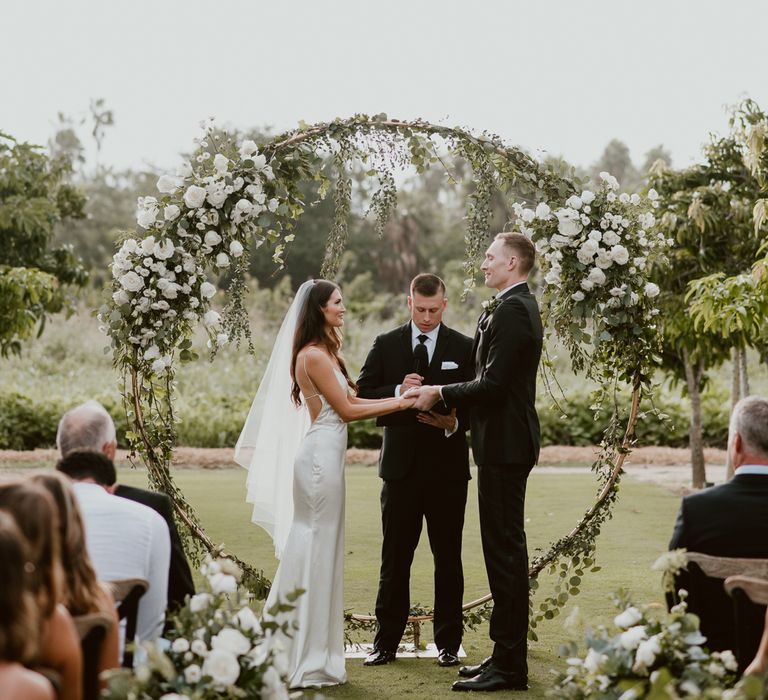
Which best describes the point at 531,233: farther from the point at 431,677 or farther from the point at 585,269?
the point at 431,677

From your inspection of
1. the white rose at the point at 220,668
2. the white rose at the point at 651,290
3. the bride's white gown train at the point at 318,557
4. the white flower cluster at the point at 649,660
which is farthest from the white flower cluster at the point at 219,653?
the white rose at the point at 651,290

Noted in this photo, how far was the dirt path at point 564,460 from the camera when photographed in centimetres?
1695

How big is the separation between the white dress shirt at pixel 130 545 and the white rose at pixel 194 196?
2.83 metres

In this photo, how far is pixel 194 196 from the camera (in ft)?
20.3

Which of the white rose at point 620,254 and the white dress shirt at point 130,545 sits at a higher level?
the white rose at point 620,254

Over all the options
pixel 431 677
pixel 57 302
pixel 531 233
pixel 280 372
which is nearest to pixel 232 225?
pixel 280 372

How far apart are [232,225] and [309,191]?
29.0 meters

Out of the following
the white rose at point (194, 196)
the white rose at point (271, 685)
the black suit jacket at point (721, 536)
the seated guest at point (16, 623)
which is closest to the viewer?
the seated guest at point (16, 623)

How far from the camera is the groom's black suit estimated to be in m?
5.68

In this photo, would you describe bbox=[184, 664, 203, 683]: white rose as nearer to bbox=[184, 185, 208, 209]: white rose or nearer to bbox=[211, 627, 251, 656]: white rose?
bbox=[211, 627, 251, 656]: white rose

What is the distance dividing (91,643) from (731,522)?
2.20 m

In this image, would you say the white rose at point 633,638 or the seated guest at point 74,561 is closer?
the seated guest at point 74,561

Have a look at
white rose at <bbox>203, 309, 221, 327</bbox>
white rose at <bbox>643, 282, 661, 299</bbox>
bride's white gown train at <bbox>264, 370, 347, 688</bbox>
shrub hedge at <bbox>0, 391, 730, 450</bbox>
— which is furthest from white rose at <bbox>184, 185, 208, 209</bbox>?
shrub hedge at <bbox>0, 391, 730, 450</bbox>

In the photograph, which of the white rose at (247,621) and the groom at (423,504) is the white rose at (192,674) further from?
the groom at (423,504)
